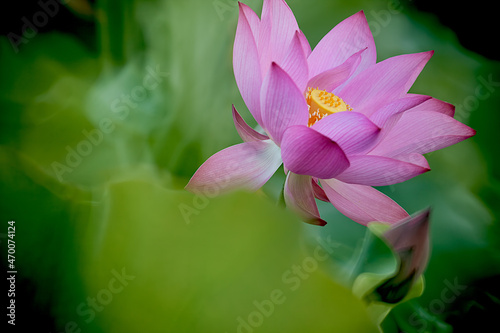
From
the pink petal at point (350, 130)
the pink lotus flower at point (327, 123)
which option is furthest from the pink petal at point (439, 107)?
the pink petal at point (350, 130)

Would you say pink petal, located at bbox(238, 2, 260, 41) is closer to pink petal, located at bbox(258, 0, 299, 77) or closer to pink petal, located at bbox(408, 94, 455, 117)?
pink petal, located at bbox(258, 0, 299, 77)

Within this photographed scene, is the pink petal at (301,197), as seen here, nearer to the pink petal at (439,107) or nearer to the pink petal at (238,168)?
the pink petal at (238,168)

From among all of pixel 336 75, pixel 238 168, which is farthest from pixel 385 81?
pixel 238 168

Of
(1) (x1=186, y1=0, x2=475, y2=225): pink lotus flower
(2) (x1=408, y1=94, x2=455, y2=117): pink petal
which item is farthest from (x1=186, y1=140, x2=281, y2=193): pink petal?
(2) (x1=408, y1=94, x2=455, y2=117): pink petal

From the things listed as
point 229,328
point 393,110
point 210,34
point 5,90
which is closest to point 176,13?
point 210,34

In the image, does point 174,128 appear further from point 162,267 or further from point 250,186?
point 162,267
